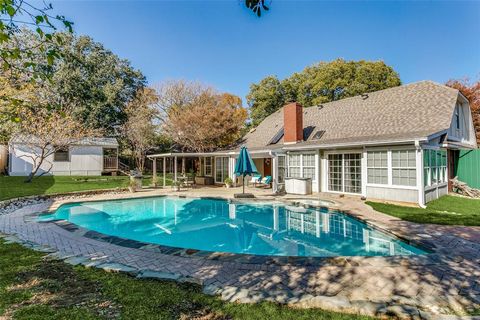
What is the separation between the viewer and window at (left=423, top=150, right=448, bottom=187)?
440 inches

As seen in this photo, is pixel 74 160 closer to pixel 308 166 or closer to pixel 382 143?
pixel 308 166

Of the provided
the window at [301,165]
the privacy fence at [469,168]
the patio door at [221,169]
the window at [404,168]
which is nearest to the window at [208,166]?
the patio door at [221,169]

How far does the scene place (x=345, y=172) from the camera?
13797 mm

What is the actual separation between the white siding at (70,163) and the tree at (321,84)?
750 inches

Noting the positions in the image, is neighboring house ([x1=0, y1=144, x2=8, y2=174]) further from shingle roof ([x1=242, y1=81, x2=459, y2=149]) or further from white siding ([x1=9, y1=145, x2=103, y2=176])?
shingle roof ([x1=242, y1=81, x2=459, y2=149])

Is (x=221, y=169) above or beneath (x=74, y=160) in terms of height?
beneath

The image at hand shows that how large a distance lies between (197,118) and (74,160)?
1314 centimetres

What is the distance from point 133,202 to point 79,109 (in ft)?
69.7

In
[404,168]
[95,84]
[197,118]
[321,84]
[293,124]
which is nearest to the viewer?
[404,168]

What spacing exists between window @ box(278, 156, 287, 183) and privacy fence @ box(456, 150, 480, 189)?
9946 mm

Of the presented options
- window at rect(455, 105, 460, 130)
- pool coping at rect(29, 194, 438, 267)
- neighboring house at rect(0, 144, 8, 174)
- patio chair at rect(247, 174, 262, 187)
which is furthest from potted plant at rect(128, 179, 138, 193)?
window at rect(455, 105, 460, 130)

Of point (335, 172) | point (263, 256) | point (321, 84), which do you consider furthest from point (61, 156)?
point (321, 84)

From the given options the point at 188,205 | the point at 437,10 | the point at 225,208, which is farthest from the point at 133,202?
the point at 437,10

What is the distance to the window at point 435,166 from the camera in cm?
1119
